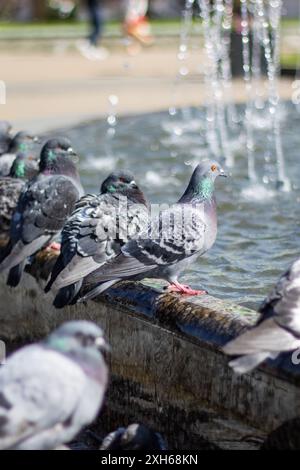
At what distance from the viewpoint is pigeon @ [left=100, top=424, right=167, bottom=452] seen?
15.0ft

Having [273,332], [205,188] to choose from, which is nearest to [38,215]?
[205,188]

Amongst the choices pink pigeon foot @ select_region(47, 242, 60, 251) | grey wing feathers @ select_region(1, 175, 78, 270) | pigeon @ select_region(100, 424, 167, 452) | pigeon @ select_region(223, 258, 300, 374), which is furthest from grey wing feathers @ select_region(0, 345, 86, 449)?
pink pigeon foot @ select_region(47, 242, 60, 251)

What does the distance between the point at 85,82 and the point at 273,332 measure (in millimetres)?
13164

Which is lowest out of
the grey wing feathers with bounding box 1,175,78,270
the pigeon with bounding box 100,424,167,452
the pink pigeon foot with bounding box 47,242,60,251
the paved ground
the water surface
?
the paved ground

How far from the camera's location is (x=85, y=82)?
1702 centimetres

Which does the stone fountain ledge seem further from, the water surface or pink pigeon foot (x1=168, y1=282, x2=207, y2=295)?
the water surface

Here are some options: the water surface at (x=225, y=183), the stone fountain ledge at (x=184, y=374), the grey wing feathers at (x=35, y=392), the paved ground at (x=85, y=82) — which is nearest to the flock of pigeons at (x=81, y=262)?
the grey wing feathers at (x=35, y=392)

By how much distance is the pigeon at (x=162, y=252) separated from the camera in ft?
16.9

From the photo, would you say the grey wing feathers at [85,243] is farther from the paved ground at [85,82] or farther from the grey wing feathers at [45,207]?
the paved ground at [85,82]

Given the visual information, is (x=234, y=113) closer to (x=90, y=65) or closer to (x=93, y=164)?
(x=93, y=164)

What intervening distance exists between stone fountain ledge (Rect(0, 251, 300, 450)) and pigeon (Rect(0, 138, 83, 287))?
377 millimetres

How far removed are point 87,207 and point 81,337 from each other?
5.96 feet

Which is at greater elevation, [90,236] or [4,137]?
[90,236]

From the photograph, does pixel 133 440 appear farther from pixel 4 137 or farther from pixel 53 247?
pixel 4 137
